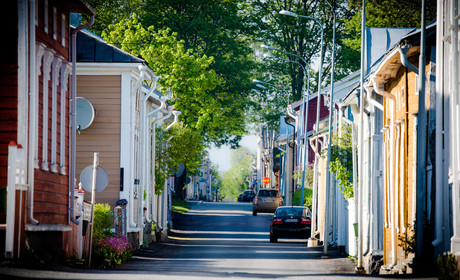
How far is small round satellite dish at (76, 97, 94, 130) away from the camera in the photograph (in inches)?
1102

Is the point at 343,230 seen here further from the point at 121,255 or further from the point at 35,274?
the point at 35,274

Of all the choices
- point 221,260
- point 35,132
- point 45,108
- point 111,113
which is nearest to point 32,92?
point 35,132

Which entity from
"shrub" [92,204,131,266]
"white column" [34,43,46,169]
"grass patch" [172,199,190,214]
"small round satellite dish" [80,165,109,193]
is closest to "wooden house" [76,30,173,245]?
"shrub" [92,204,131,266]

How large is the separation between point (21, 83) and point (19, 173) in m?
2.21

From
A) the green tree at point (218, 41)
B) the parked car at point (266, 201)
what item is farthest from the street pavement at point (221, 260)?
the green tree at point (218, 41)

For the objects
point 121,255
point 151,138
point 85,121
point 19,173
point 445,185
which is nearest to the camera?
point 19,173

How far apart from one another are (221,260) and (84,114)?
7092mm

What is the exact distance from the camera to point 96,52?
29.1 metres

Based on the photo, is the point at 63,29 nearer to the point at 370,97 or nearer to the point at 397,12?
the point at 370,97

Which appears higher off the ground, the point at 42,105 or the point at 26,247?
the point at 42,105

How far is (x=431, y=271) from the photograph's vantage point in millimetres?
16484

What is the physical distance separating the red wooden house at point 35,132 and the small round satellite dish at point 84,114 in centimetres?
772

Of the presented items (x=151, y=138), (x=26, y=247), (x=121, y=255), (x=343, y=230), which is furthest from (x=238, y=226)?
(x=26, y=247)

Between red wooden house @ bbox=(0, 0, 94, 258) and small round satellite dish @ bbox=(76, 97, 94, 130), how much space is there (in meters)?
7.72
